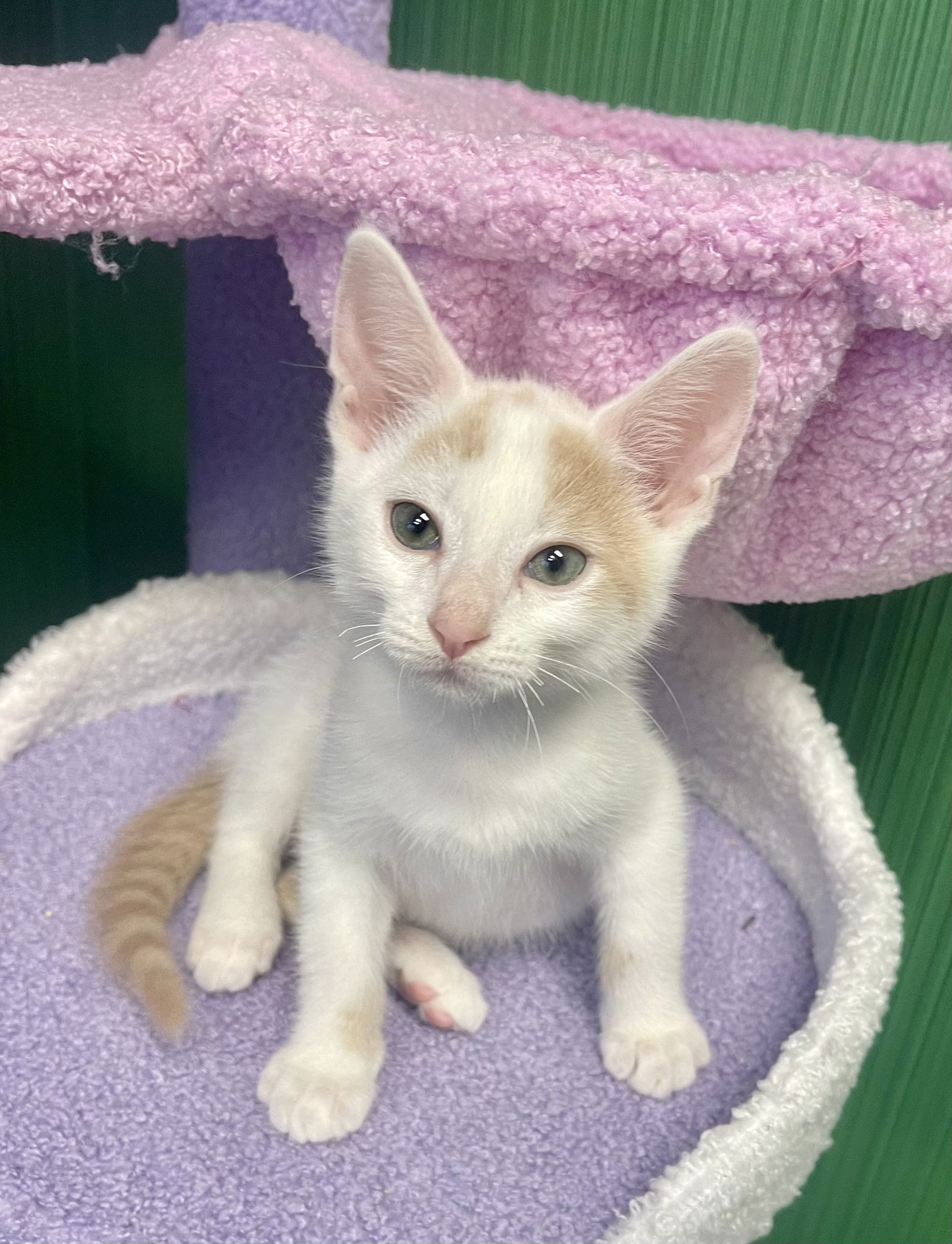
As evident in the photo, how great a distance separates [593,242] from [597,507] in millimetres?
192

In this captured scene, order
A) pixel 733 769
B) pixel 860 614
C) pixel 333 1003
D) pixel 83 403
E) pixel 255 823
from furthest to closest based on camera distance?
pixel 83 403 < pixel 860 614 < pixel 733 769 < pixel 255 823 < pixel 333 1003

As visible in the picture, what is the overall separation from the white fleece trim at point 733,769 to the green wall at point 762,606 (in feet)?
0.74

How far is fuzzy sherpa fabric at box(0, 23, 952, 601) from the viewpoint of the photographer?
0.77 metres

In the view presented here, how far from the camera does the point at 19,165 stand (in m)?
0.83

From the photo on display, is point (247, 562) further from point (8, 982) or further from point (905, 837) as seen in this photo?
point (905, 837)

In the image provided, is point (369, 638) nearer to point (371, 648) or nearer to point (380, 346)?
point (371, 648)

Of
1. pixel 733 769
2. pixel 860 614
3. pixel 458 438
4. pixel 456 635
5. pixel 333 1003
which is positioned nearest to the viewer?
pixel 456 635

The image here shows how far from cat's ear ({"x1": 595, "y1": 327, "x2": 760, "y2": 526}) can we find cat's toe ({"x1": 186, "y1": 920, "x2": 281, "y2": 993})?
0.52 m

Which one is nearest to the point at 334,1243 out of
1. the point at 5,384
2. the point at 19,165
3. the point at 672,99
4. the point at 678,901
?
the point at 678,901

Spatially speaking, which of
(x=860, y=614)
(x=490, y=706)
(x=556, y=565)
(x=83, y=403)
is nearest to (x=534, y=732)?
(x=490, y=706)

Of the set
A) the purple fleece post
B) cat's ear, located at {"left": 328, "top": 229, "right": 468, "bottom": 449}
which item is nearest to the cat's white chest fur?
cat's ear, located at {"left": 328, "top": 229, "right": 468, "bottom": 449}

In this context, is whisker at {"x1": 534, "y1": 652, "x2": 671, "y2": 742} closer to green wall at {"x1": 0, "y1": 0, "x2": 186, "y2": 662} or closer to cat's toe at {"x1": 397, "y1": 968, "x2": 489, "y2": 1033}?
cat's toe at {"x1": 397, "y1": 968, "x2": 489, "y2": 1033}

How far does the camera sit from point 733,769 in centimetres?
121

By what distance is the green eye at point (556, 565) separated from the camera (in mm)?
757
